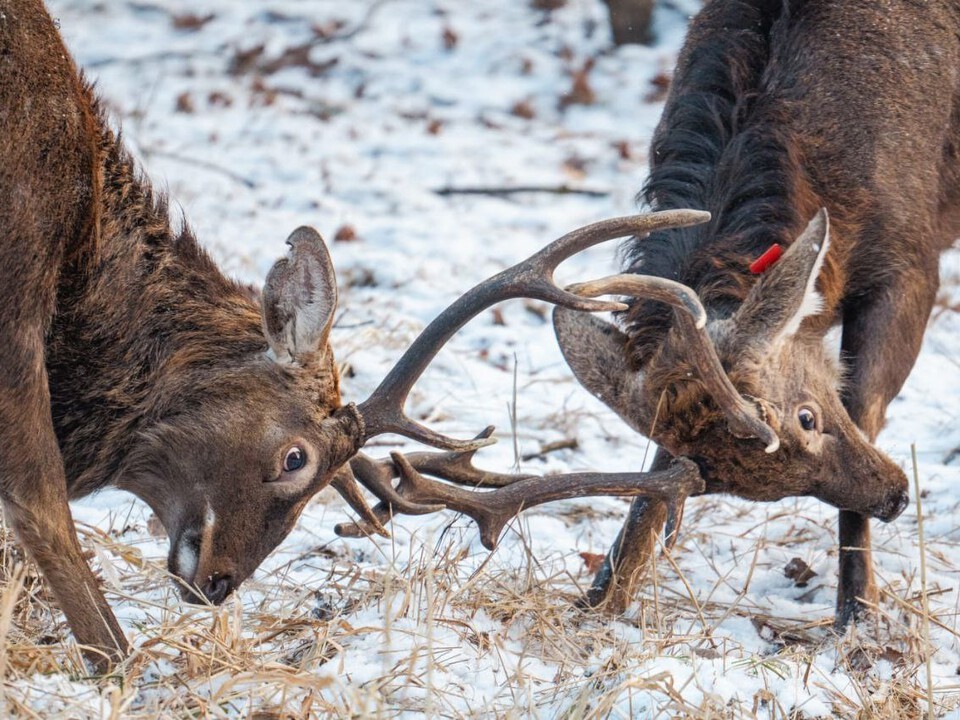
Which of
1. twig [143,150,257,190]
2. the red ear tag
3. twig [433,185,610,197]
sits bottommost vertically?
twig [433,185,610,197]

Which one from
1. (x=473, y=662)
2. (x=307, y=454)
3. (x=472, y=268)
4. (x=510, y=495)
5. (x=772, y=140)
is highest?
(x=772, y=140)

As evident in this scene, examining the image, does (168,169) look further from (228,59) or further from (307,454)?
(307,454)

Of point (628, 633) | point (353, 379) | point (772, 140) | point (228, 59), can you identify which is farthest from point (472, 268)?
point (228, 59)

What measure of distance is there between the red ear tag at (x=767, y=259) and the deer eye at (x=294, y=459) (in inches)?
69.6

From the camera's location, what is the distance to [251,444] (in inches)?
153

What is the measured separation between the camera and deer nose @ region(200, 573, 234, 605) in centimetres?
381

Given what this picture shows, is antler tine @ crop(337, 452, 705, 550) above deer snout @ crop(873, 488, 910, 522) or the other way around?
above

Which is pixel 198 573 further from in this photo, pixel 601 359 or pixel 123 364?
pixel 601 359

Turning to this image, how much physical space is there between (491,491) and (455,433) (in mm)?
1848

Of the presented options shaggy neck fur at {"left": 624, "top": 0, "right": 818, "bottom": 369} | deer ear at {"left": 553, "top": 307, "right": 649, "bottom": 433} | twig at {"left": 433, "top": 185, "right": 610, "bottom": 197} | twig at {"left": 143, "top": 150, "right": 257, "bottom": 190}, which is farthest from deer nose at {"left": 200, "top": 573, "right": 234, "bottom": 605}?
twig at {"left": 433, "top": 185, "right": 610, "bottom": 197}

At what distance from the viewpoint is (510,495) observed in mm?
4137

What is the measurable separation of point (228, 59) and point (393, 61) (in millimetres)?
1733

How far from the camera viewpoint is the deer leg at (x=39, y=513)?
3541mm

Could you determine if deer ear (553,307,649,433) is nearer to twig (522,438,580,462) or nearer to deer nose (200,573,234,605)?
twig (522,438,580,462)
